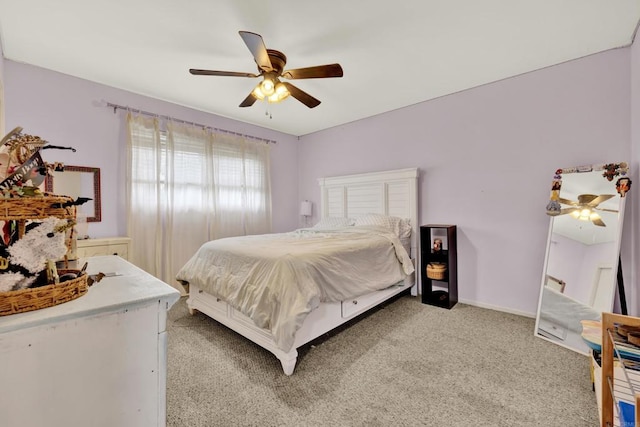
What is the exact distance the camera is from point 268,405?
1.61 m

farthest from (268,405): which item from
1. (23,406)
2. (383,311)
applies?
(383,311)

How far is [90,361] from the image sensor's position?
0.73m

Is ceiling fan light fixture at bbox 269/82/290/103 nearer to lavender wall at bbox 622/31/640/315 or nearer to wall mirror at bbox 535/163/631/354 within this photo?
wall mirror at bbox 535/163/631/354

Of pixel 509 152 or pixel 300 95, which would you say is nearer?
pixel 300 95

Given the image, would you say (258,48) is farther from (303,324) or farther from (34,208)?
(303,324)

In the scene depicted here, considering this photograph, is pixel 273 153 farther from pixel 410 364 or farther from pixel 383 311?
pixel 410 364

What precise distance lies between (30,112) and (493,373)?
474cm

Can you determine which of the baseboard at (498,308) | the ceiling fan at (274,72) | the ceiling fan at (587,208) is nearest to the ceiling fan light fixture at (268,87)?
the ceiling fan at (274,72)

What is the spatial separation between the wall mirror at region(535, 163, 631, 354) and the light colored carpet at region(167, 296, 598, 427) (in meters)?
0.25

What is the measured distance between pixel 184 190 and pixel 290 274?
2.44 meters

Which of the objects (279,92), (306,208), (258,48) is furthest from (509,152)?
(306,208)

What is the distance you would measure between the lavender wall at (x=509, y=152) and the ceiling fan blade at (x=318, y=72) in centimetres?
197

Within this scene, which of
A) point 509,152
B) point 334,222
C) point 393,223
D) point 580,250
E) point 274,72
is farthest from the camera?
point 334,222

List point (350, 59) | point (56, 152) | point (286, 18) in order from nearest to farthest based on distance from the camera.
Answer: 1. point (286, 18)
2. point (350, 59)
3. point (56, 152)
